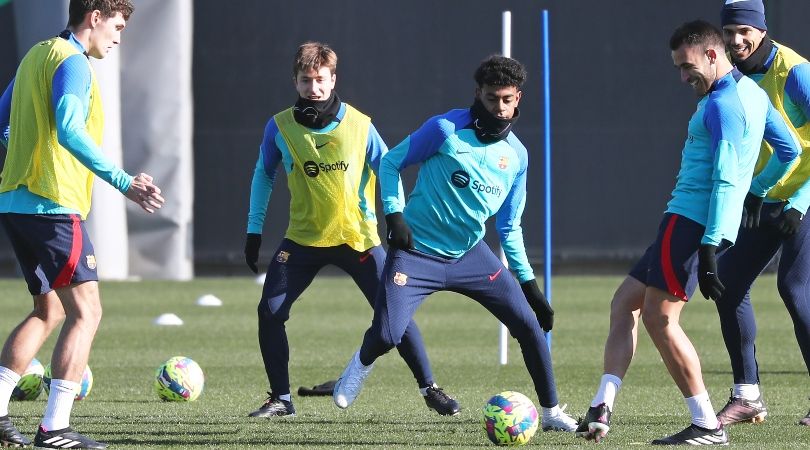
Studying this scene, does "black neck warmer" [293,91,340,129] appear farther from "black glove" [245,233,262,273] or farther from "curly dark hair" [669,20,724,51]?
"curly dark hair" [669,20,724,51]

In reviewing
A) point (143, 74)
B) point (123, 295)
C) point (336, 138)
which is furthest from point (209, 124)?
point (336, 138)

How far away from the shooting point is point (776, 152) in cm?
698

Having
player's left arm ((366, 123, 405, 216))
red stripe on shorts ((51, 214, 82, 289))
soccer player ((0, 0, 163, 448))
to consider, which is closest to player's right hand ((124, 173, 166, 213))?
soccer player ((0, 0, 163, 448))

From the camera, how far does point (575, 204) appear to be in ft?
68.0

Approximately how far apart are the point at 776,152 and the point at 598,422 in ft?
5.27

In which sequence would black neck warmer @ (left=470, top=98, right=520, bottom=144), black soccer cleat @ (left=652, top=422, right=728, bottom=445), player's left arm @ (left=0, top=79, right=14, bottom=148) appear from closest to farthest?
black soccer cleat @ (left=652, top=422, right=728, bottom=445)
black neck warmer @ (left=470, top=98, right=520, bottom=144)
player's left arm @ (left=0, top=79, right=14, bottom=148)

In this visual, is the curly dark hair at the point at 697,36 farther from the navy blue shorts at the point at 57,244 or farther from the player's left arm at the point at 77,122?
the navy blue shorts at the point at 57,244

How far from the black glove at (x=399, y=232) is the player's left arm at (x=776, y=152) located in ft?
5.75

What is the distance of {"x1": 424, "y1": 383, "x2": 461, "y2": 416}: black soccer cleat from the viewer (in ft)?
25.6

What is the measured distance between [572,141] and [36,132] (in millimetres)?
14945

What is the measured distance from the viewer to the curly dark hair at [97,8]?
6328 mm

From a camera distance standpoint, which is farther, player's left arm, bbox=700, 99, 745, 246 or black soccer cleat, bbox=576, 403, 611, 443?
black soccer cleat, bbox=576, 403, 611, 443

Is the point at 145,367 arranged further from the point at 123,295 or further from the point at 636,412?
the point at 123,295

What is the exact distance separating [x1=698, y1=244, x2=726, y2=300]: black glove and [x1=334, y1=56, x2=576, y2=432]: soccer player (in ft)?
3.50
